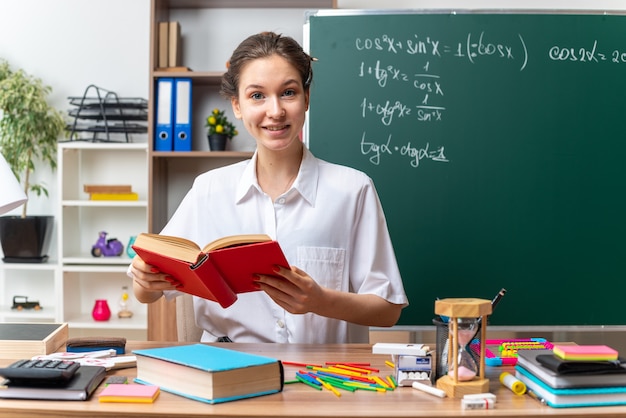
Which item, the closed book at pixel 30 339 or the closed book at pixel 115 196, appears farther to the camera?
the closed book at pixel 115 196

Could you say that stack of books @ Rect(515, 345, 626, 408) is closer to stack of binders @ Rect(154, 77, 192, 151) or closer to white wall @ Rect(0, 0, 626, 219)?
stack of binders @ Rect(154, 77, 192, 151)

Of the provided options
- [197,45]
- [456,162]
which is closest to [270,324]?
[456,162]

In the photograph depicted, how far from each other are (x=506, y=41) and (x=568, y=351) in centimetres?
175

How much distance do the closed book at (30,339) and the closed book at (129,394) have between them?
14.8 inches

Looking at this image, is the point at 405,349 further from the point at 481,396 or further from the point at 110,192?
the point at 110,192

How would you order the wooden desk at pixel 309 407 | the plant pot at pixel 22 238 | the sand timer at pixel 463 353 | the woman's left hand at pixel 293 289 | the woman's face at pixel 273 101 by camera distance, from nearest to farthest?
the wooden desk at pixel 309 407
the sand timer at pixel 463 353
the woman's left hand at pixel 293 289
the woman's face at pixel 273 101
the plant pot at pixel 22 238

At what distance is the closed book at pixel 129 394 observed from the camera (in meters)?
1.27

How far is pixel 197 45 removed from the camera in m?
3.59

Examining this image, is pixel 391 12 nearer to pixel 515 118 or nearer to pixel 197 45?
pixel 515 118

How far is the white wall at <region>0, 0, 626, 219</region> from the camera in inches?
144

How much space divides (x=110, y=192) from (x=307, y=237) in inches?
74.0

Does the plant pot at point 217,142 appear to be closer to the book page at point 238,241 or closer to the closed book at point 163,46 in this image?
the closed book at point 163,46

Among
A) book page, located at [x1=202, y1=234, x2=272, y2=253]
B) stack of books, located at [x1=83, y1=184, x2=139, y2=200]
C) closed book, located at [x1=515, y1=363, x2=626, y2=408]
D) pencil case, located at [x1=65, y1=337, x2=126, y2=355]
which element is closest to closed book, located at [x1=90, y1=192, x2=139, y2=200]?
stack of books, located at [x1=83, y1=184, x2=139, y2=200]

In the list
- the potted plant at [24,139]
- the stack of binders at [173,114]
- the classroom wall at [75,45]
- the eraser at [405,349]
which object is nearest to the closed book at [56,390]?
the eraser at [405,349]
